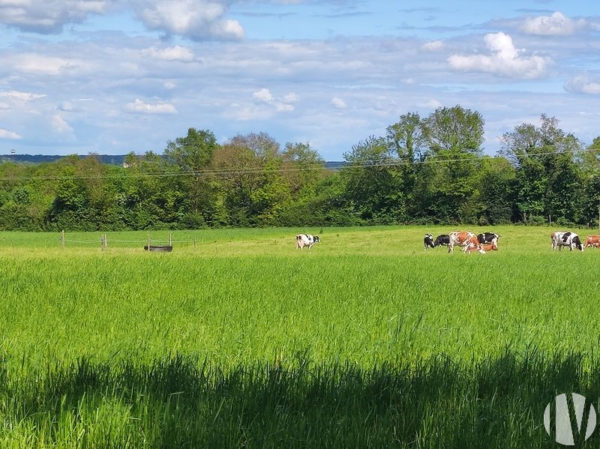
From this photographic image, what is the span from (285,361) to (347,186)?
82.8m

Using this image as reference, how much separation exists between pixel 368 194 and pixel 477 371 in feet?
271

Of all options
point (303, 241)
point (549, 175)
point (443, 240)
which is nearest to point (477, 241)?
point (443, 240)

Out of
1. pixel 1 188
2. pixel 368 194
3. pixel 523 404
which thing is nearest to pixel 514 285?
pixel 523 404

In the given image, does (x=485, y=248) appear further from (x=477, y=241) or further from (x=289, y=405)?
(x=289, y=405)

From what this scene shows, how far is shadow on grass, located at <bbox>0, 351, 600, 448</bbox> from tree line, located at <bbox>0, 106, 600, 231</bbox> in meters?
73.9

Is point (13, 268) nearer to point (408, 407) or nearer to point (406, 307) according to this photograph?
point (406, 307)

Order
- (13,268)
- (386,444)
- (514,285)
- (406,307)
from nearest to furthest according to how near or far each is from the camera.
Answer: (386,444), (406,307), (514,285), (13,268)

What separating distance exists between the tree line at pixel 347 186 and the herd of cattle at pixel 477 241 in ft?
90.1

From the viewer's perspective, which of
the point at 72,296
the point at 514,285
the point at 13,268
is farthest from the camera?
the point at 13,268

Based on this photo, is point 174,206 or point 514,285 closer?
point 514,285

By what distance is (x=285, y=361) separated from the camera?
21.2 ft

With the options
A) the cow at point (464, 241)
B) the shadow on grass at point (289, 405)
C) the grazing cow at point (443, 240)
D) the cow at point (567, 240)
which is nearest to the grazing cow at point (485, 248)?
the cow at point (464, 241)

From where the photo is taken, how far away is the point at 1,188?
101625mm

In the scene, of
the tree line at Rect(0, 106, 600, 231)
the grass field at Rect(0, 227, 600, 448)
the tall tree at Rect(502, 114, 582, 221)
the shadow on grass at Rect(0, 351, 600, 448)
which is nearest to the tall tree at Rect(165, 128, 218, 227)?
the tree line at Rect(0, 106, 600, 231)
